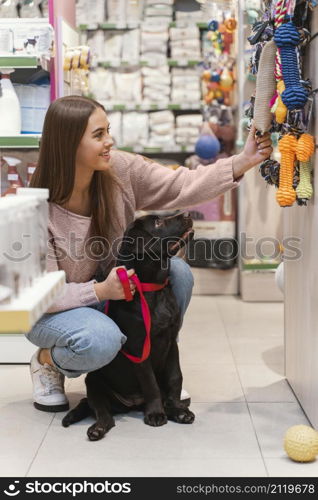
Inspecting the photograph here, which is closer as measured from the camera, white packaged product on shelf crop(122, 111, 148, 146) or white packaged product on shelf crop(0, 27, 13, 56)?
white packaged product on shelf crop(0, 27, 13, 56)

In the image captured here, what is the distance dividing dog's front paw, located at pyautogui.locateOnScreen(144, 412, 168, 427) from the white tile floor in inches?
0.9

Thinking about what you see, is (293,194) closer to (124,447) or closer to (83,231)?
(83,231)

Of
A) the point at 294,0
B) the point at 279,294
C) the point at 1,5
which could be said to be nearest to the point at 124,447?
the point at 294,0

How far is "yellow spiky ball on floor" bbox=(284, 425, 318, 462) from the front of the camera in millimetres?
2102

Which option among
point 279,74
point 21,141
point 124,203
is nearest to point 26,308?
point 279,74

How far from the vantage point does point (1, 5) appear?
3531 mm

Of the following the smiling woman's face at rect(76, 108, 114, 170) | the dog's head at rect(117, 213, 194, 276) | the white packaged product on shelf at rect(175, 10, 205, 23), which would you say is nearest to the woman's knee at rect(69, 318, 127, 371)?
the dog's head at rect(117, 213, 194, 276)

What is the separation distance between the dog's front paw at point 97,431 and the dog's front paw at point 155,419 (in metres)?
0.15

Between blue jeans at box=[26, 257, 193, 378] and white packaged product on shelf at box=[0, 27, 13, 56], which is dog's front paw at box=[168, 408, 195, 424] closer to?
blue jeans at box=[26, 257, 193, 378]

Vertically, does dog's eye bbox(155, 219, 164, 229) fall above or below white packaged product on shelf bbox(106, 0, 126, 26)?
below

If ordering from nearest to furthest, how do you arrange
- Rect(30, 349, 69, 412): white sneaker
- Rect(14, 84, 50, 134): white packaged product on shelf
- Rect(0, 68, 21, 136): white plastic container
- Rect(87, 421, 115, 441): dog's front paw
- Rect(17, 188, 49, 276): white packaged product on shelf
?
Rect(17, 188, 49, 276): white packaged product on shelf
Rect(87, 421, 115, 441): dog's front paw
Rect(30, 349, 69, 412): white sneaker
Rect(0, 68, 21, 136): white plastic container
Rect(14, 84, 50, 134): white packaged product on shelf

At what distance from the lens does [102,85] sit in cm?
535

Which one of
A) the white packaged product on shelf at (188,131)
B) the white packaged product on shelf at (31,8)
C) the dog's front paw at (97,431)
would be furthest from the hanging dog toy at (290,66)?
the white packaged product on shelf at (188,131)

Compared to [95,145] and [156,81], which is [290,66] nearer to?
[95,145]
